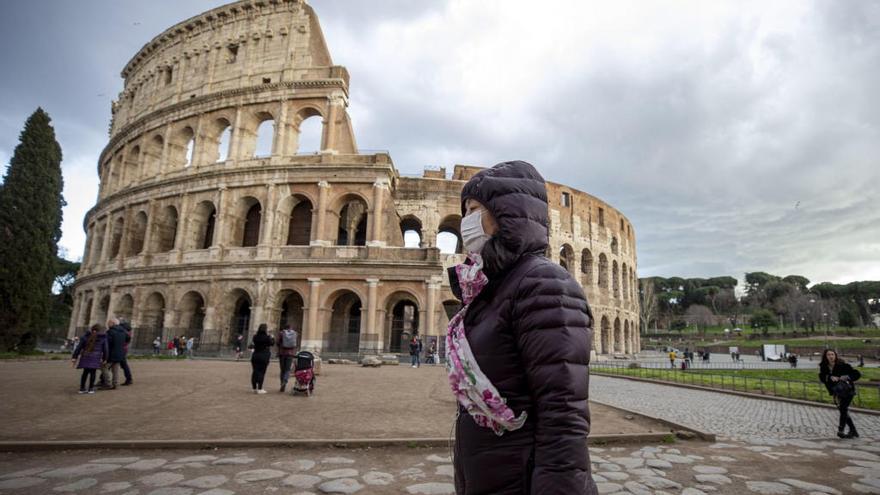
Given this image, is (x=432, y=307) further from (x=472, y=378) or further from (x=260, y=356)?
(x=472, y=378)

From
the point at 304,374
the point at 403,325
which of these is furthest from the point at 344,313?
the point at 304,374

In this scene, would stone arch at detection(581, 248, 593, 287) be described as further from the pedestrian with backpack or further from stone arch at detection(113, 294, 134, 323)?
stone arch at detection(113, 294, 134, 323)

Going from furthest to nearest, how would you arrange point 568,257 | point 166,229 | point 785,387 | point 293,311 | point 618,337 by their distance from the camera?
1. point 618,337
2. point 568,257
3. point 166,229
4. point 293,311
5. point 785,387

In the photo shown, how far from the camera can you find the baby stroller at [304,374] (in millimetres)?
8477

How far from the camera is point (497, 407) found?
1415mm

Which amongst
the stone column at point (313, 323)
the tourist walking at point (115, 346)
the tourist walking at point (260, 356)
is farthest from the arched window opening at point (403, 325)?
the tourist walking at point (115, 346)

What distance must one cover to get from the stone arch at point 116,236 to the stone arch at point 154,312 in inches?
239

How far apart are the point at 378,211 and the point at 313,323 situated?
20.7 ft

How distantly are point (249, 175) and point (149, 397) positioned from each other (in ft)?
55.9

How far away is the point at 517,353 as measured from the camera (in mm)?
1481

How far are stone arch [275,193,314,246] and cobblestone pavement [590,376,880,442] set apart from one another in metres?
17.1

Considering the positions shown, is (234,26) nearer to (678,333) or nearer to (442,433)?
(442,433)

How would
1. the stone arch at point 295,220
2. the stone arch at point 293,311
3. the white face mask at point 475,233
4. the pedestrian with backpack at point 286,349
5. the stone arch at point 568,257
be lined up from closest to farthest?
1. the white face mask at point 475,233
2. the pedestrian with backpack at point 286,349
3. the stone arch at point 295,220
4. the stone arch at point 293,311
5. the stone arch at point 568,257

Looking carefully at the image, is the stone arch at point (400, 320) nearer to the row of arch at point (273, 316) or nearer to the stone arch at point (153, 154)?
the row of arch at point (273, 316)
